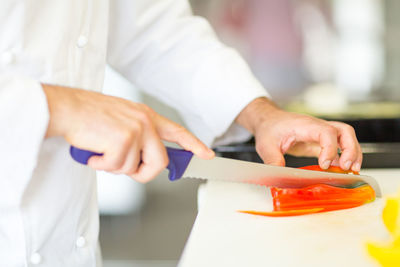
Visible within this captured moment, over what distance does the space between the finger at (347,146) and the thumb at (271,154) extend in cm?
9

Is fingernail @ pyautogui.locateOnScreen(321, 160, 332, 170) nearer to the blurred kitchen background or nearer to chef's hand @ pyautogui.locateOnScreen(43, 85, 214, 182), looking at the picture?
chef's hand @ pyautogui.locateOnScreen(43, 85, 214, 182)

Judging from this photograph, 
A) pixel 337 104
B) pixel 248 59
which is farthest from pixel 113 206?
pixel 337 104

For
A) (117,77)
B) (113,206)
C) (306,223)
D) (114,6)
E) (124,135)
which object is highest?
(114,6)

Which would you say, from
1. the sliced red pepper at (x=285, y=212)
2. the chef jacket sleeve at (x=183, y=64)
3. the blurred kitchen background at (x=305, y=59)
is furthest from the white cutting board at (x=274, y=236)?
the blurred kitchen background at (x=305, y=59)

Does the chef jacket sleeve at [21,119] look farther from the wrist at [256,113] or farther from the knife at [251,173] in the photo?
the wrist at [256,113]

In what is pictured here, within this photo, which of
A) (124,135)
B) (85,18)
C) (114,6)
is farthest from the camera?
(114,6)

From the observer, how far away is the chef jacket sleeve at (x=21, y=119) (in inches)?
20.2

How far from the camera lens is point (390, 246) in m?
0.54

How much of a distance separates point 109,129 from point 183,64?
47cm

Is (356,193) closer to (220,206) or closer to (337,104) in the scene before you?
(220,206)

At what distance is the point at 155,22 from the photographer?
38.3 inches

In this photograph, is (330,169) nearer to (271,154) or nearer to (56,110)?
(271,154)

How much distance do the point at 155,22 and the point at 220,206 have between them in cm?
44

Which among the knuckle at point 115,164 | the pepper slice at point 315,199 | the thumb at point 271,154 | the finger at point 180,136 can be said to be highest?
the finger at point 180,136
